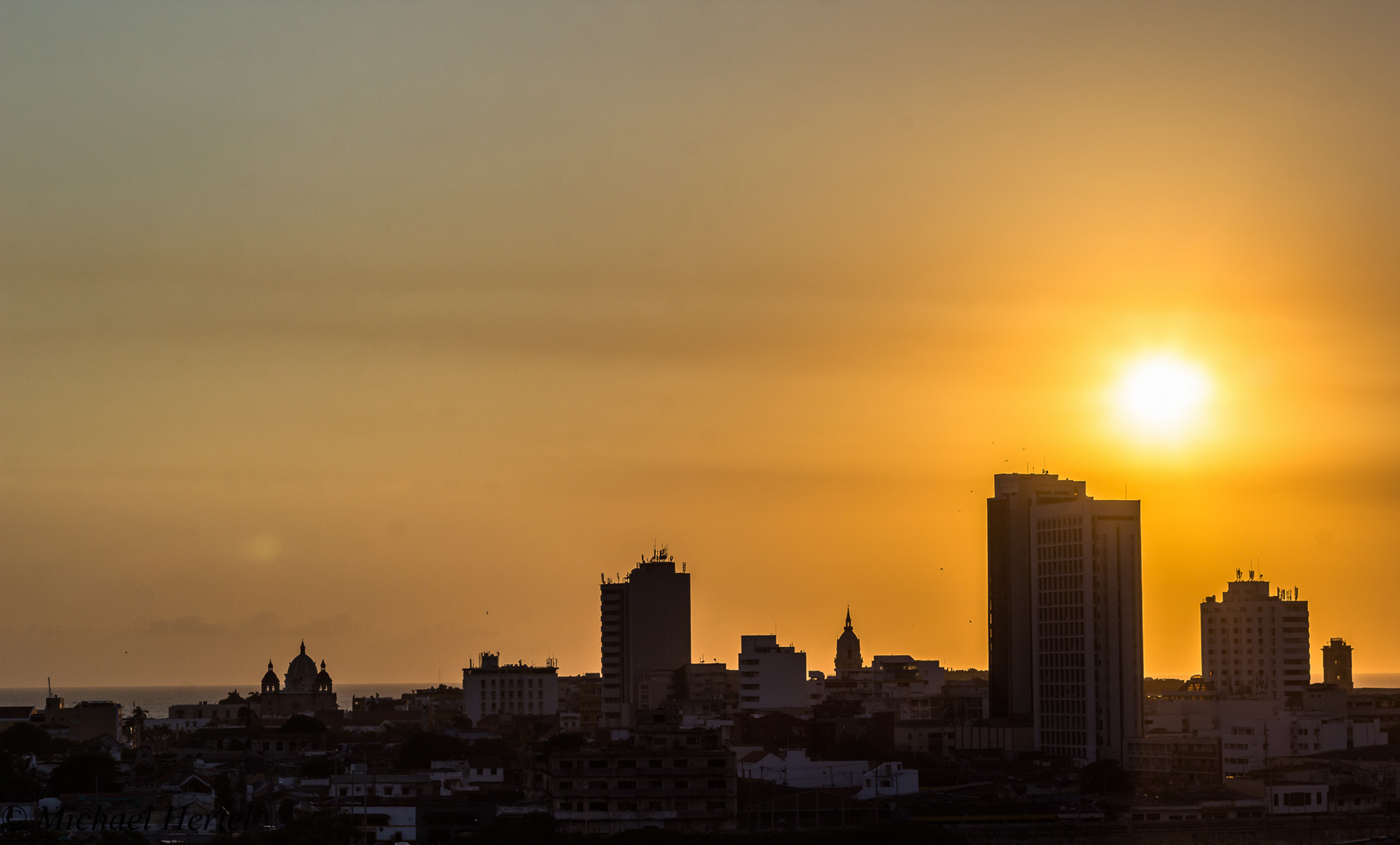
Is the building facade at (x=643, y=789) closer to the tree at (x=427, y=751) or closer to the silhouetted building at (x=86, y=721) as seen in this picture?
the tree at (x=427, y=751)

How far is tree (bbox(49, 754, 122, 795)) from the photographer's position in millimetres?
111812

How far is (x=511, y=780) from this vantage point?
12419 centimetres

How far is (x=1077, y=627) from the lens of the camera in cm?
16050

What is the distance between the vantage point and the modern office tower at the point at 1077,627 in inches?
6161

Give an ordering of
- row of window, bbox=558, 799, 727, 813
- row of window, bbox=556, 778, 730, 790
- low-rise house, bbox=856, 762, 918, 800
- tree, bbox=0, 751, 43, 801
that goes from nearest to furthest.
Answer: row of window, bbox=558, 799, 727, 813 → row of window, bbox=556, 778, 730, 790 → tree, bbox=0, 751, 43, 801 → low-rise house, bbox=856, 762, 918, 800

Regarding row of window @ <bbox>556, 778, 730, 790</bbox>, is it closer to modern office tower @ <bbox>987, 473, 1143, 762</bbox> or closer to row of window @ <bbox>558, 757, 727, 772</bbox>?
row of window @ <bbox>558, 757, 727, 772</bbox>

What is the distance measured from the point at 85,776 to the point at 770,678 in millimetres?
86917

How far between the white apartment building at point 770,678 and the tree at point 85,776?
3071 inches

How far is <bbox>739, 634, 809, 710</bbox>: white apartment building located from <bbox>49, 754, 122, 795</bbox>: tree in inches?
3071

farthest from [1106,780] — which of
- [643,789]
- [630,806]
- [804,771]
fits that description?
[630,806]

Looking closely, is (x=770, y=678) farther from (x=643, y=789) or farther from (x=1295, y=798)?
(x=643, y=789)

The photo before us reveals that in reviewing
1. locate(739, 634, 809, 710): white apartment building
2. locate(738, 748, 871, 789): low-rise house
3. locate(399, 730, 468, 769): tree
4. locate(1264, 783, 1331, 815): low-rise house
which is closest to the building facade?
locate(738, 748, 871, 789): low-rise house

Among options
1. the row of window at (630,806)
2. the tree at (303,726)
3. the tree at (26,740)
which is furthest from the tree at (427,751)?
the row of window at (630,806)

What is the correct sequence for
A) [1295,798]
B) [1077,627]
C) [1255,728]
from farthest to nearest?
[1077,627], [1255,728], [1295,798]
